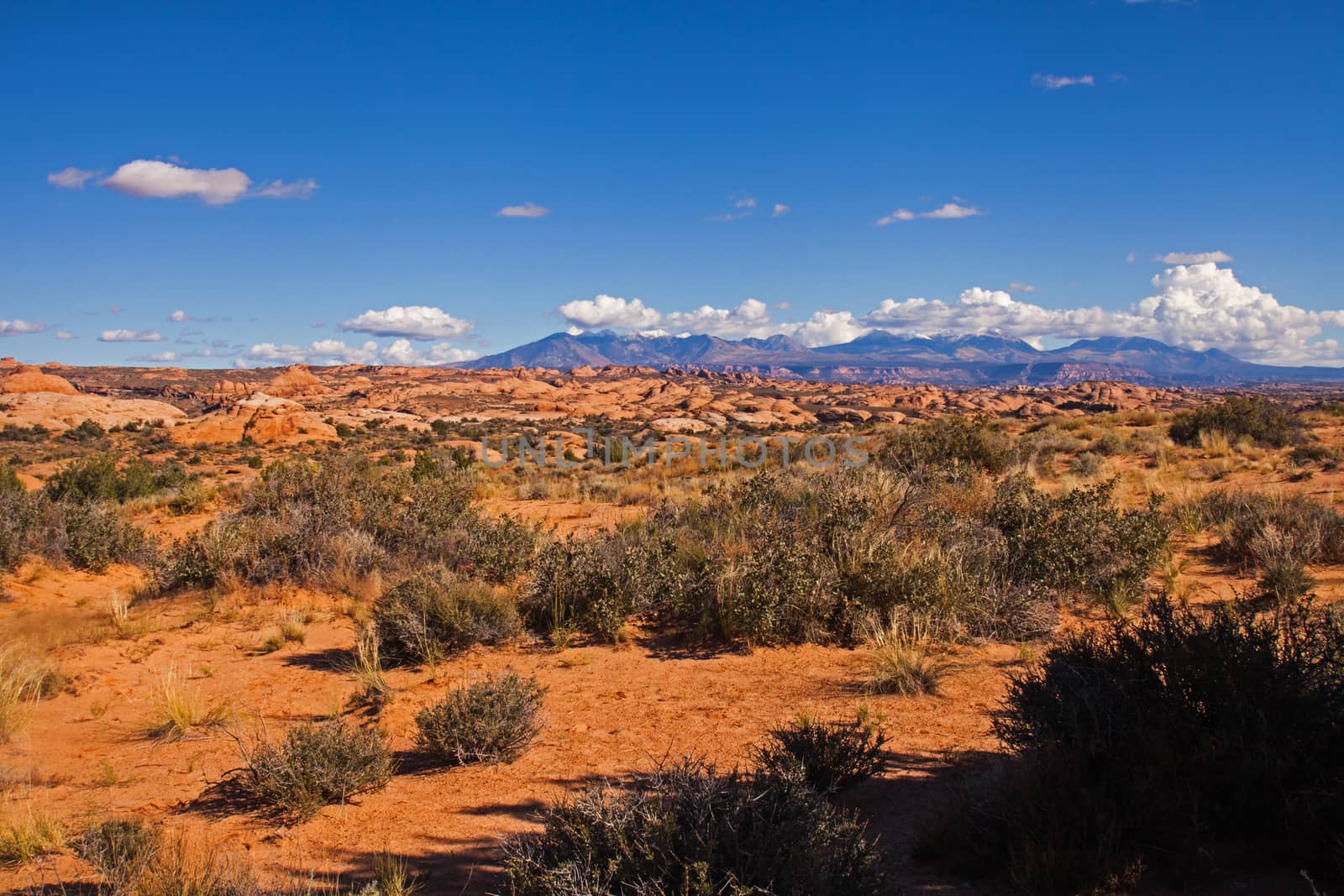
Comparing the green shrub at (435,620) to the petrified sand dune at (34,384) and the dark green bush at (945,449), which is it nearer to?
the dark green bush at (945,449)

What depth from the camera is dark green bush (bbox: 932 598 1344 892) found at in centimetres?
275

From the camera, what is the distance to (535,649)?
674 centimetres

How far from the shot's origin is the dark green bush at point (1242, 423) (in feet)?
53.0

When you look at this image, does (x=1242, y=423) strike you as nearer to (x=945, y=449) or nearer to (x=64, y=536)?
(x=945, y=449)

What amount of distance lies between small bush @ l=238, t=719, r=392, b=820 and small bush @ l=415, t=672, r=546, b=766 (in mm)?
341

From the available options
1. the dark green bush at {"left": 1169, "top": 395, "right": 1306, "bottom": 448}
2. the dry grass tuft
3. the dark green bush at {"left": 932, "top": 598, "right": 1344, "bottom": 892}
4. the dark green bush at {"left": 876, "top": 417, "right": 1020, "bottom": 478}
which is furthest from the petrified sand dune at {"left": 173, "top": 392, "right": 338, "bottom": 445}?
the dark green bush at {"left": 932, "top": 598, "right": 1344, "bottom": 892}

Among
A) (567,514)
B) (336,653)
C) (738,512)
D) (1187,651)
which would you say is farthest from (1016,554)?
(567,514)

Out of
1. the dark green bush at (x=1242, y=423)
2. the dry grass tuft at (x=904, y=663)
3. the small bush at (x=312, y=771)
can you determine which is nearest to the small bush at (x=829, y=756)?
the dry grass tuft at (x=904, y=663)

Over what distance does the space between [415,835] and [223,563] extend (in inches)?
253

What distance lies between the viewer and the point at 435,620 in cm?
655

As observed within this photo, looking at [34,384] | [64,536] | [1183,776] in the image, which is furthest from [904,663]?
[34,384]

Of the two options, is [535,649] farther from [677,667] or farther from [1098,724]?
[1098,724]

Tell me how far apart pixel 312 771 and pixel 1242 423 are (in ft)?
65.4

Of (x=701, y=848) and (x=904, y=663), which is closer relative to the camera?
(x=701, y=848)
